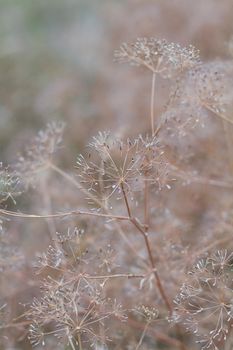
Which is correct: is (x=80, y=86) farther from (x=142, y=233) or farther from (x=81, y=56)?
(x=142, y=233)

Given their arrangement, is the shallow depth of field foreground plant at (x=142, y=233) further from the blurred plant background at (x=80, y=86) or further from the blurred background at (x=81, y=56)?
the blurred background at (x=81, y=56)

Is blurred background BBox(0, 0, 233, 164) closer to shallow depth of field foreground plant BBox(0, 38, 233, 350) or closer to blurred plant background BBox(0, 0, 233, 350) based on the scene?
blurred plant background BBox(0, 0, 233, 350)

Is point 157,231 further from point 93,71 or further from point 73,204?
point 93,71

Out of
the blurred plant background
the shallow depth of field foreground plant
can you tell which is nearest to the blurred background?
the blurred plant background

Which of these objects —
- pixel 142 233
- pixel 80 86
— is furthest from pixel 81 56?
pixel 142 233

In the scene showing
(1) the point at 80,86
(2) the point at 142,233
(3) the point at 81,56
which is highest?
(3) the point at 81,56

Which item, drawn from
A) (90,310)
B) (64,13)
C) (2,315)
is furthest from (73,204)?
(64,13)
